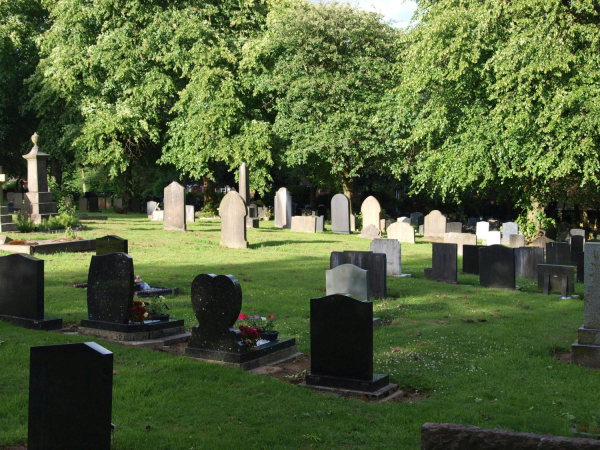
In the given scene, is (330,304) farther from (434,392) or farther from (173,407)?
(173,407)

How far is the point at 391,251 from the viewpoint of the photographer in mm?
15914

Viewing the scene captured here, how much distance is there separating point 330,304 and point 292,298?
5.14 metres

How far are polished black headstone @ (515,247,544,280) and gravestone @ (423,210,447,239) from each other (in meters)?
10.0

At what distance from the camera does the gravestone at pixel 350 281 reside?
1066 cm

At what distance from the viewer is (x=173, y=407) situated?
20.1ft

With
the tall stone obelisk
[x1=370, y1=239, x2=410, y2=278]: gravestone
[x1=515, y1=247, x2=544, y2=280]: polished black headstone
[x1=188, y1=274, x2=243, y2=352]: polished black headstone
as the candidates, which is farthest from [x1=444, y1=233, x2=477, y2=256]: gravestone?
[x1=188, y1=274, x2=243, y2=352]: polished black headstone

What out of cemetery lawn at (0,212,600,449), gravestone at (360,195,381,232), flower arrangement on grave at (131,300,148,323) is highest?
gravestone at (360,195,381,232)

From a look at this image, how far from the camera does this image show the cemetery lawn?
5.53 metres

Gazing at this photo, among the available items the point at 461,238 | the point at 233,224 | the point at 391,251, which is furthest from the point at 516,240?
the point at 233,224

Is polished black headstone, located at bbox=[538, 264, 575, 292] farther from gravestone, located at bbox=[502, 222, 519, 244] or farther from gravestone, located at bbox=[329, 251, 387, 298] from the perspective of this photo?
gravestone, located at bbox=[502, 222, 519, 244]

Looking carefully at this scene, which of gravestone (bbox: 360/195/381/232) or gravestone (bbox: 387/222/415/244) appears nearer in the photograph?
gravestone (bbox: 387/222/415/244)

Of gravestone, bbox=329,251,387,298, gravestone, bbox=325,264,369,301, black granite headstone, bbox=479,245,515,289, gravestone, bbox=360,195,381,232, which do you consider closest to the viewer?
gravestone, bbox=325,264,369,301

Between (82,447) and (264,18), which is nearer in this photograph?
(82,447)

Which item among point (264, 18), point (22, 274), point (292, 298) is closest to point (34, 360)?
point (22, 274)
